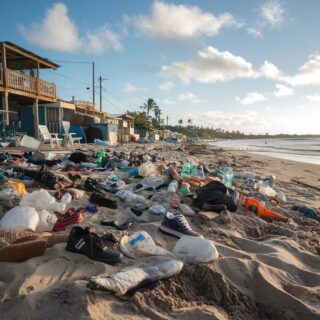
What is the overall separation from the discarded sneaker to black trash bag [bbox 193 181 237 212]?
943mm

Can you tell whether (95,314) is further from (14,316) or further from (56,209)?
(56,209)

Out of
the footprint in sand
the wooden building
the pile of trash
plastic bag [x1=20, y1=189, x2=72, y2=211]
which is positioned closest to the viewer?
the footprint in sand

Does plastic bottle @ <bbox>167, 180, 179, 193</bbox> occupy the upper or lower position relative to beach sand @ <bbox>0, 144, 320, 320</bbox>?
upper

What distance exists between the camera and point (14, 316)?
1.38 m

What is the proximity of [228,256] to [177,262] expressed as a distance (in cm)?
60

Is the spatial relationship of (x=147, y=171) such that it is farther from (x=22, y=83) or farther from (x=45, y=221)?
(x=22, y=83)

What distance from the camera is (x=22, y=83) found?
14.1 m

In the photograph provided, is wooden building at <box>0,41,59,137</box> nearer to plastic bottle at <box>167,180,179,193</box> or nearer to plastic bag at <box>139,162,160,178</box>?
plastic bag at <box>139,162,160,178</box>

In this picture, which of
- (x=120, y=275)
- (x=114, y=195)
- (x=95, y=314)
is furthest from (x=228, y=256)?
(x=114, y=195)

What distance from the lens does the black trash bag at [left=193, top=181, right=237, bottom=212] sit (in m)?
3.62

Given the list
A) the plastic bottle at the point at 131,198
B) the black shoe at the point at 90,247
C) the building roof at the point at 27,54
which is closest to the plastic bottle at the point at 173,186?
the plastic bottle at the point at 131,198

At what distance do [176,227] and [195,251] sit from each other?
55cm

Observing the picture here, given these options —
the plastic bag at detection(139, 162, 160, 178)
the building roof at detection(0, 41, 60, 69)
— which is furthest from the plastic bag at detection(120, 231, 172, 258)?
the building roof at detection(0, 41, 60, 69)

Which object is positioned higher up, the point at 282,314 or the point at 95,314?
the point at 95,314
